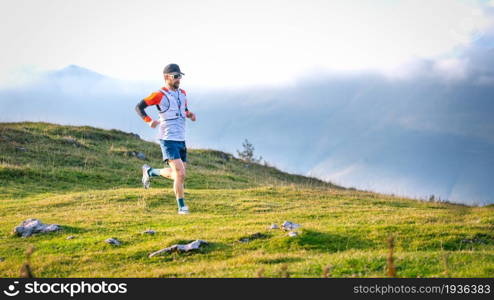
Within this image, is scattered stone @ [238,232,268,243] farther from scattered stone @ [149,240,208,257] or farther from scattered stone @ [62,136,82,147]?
scattered stone @ [62,136,82,147]

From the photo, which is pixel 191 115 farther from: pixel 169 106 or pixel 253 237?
pixel 253 237

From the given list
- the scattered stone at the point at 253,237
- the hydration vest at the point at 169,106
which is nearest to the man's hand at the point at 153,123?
the hydration vest at the point at 169,106

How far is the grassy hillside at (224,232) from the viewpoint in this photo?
1112 cm

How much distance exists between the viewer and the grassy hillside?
36.5 feet

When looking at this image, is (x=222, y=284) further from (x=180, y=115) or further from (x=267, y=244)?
(x=180, y=115)

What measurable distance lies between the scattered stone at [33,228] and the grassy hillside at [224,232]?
0.32 m

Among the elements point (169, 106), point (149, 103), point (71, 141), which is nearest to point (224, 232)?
point (169, 106)

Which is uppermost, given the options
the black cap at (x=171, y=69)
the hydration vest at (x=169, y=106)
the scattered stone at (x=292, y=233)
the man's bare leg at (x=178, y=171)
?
the black cap at (x=171, y=69)

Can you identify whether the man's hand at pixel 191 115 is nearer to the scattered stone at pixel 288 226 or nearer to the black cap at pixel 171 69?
the black cap at pixel 171 69

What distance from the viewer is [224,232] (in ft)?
49.4

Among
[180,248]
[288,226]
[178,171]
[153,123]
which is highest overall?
[153,123]

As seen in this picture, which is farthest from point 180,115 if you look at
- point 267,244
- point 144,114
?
point 267,244

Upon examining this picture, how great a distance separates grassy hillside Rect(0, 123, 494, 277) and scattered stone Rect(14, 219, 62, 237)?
0.32 metres

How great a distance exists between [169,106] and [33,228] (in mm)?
5243
